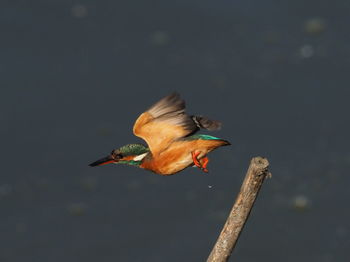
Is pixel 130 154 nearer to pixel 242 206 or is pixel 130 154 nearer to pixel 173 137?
pixel 173 137

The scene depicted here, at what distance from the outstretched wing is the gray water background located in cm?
→ 811

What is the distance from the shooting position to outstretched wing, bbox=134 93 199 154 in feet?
18.9

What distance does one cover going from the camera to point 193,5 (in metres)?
17.3

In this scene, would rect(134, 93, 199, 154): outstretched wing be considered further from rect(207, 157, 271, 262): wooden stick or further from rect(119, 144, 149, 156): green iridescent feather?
rect(207, 157, 271, 262): wooden stick

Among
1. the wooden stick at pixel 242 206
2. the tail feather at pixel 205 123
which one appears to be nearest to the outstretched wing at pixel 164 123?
the tail feather at pixel 205 123

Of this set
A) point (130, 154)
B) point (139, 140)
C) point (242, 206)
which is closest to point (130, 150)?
point (130, 154)

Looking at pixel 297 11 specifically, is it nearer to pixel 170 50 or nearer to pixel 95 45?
pixel 170 50

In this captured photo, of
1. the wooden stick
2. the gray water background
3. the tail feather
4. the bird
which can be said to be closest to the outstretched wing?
the bird

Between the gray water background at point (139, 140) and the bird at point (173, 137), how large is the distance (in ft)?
26.5

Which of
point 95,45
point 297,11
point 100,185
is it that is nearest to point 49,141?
point 100,185

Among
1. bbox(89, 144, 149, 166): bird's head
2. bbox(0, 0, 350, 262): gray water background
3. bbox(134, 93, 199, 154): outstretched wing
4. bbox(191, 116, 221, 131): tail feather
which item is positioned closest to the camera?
bbox(134, 93, 199, 154): outstretched wing

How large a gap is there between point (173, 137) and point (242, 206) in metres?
0.77

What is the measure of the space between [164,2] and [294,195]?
4803mm

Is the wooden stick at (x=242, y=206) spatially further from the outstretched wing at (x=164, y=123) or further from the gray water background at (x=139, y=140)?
the gray water background at (x=139, y=140)
